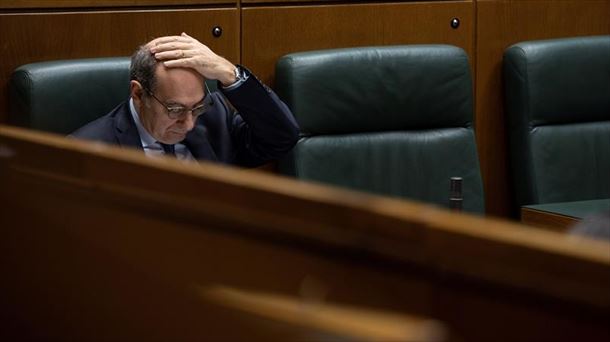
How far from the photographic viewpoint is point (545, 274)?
2.32ft

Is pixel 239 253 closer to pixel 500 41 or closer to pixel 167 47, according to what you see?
pixel 167 47

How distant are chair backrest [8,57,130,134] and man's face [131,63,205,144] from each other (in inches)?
6.9

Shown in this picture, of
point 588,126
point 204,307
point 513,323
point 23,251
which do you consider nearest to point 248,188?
point 204,307

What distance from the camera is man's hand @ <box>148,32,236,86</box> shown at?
9.39 feet

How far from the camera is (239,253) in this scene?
33.1 inches

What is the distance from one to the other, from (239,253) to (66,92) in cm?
225

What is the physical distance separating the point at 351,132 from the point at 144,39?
676 mm

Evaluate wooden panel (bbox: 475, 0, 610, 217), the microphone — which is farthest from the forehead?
wooden panel (bbox: 475, 0, 610, 217)

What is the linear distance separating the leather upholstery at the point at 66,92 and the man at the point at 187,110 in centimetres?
12

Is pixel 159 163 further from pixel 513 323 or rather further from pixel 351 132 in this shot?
pixel 351 132

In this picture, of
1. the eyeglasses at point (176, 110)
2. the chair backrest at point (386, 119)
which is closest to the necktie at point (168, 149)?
the eyeglasses at point (176, 110)

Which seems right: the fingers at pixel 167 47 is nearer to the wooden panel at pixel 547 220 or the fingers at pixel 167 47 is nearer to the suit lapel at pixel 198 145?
the suit lapel at pixel 198 145

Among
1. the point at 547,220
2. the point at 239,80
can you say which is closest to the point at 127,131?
the point at 239,80

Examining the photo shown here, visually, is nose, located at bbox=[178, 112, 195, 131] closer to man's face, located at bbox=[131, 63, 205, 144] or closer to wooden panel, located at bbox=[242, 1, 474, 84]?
man's face, located at bbox=[131, 63, 205, 144]
